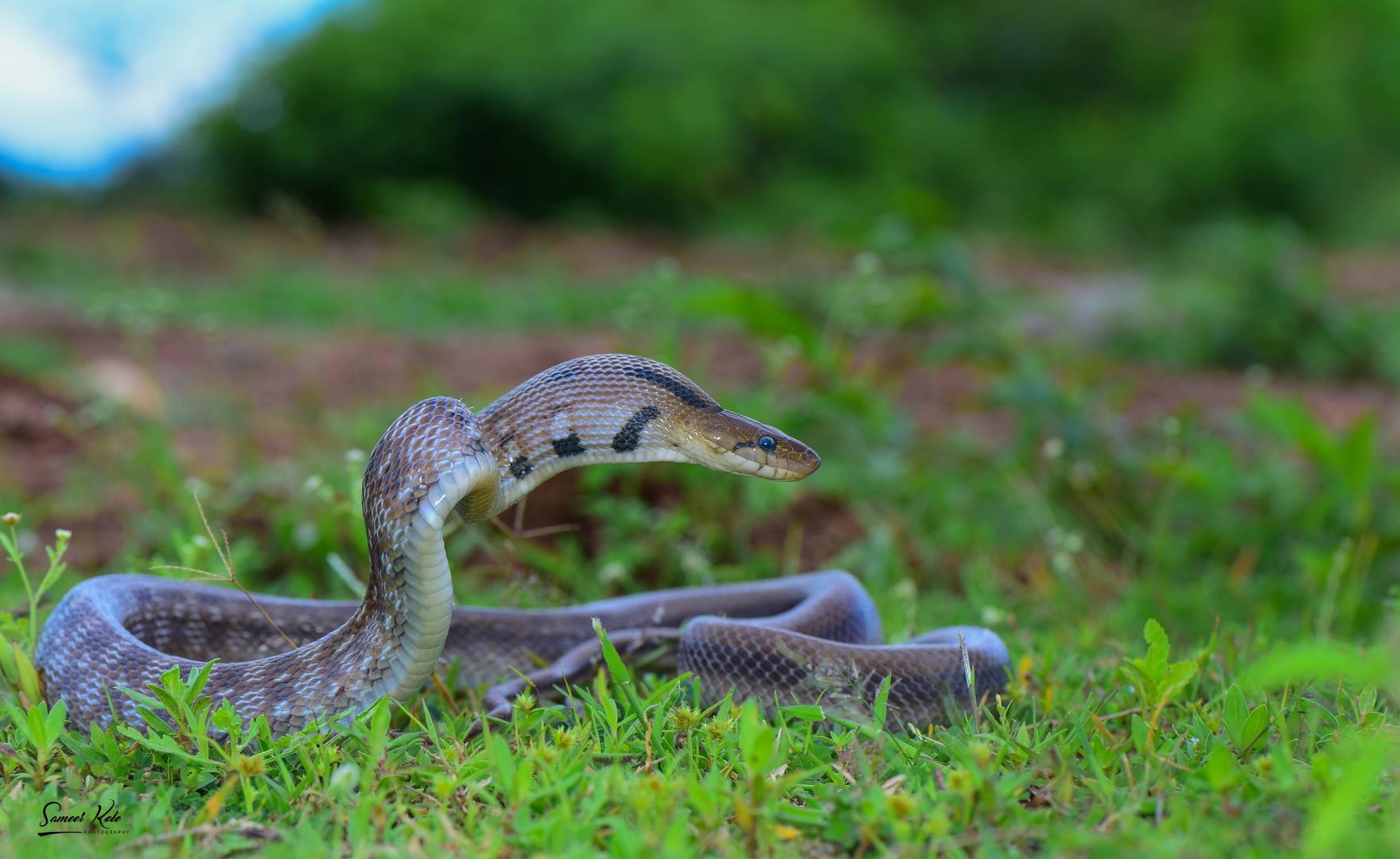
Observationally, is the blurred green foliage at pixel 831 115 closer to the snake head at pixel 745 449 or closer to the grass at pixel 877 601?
the grass at pixel 877 601

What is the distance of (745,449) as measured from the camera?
309 centimetres

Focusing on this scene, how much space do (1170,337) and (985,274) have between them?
14.4 feet

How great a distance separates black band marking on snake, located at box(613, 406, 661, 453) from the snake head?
0.13 metres

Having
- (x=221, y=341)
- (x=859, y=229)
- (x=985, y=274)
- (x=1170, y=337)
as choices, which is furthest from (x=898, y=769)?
(x=985, y=274)

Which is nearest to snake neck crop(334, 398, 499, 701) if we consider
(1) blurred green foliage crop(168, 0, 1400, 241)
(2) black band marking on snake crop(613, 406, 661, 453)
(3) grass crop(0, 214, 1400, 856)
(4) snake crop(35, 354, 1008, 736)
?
(4) snake crop(35, 354, 1008, 736)

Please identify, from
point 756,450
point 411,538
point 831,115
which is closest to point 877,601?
point 756,450

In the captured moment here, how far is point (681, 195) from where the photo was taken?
1744 cm

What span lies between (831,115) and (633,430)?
1679 centimetres

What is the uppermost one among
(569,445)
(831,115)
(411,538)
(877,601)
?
(831,115)

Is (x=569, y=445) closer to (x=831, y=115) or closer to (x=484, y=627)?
(x=484, y=627)

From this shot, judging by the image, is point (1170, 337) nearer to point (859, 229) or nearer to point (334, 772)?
point (859, 229)

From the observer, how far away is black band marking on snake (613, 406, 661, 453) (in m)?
2.96

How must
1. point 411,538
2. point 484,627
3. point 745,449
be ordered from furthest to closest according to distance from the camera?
1. point 484,627
2. point 745,449
3. point 411,538

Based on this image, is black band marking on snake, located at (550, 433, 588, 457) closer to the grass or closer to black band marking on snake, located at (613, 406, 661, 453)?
black band marking on snake, located at (613, 406, 661, 453)
